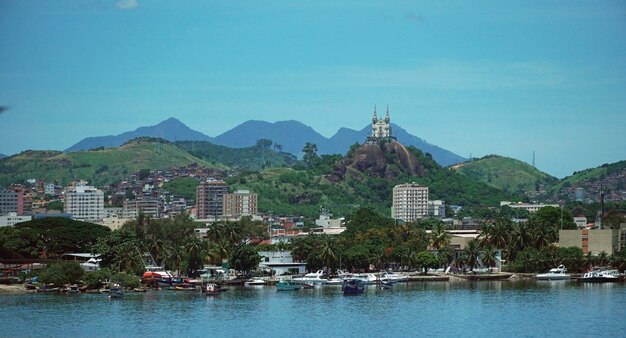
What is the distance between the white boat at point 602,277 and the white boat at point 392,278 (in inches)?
528

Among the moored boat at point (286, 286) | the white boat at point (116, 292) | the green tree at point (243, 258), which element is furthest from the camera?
the green tree at point (243, 258)

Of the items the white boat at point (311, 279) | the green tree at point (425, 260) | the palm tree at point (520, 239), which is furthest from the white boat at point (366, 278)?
the palm tree at point (520, 239)

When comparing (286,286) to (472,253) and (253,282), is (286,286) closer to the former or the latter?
(253,282)

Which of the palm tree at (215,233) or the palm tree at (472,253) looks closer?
the palm tree at (215,233)

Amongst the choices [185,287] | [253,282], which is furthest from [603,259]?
[185,287]

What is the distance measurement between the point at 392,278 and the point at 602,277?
15.5m

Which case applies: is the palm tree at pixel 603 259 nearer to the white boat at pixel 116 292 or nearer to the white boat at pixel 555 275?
the white boat at pixel 555 275

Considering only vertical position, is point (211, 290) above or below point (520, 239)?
below

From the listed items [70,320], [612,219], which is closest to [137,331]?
[70,320]

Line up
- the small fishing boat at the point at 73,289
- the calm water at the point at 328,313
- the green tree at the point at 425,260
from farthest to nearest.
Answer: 1. the green tree at the point at 425,260
2. the small fishing boat at the point at 73,289
3. the calm water at the point at 328,313

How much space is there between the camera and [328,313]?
65375mm

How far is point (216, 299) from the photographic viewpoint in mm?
75000

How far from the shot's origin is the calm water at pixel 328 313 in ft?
184

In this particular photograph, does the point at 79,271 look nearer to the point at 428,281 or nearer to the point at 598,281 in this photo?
the point at 428,281
